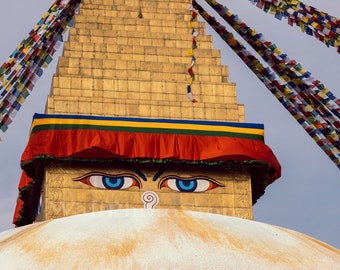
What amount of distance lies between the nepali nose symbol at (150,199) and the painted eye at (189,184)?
0.83 feet

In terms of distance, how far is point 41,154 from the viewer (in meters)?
17.0

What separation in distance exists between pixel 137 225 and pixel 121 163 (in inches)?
386

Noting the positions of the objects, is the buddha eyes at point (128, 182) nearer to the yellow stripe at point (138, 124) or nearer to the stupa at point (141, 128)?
the stupa at point (141, 128)

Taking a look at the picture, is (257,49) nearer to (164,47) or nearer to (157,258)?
(164,47)

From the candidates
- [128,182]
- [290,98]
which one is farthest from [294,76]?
[128,182]

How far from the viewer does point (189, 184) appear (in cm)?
1744

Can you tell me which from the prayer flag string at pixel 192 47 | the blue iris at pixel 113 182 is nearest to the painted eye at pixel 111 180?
the blue iris at pixel 113 182

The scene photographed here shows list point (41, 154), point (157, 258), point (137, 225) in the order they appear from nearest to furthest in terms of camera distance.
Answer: point (157, 258), point (137, 225), point (41, 154)

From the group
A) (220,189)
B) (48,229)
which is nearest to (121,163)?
(220,189)

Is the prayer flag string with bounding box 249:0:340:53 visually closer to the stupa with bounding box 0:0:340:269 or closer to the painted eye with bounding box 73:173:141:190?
the stupa with bounding box 0:0:340:269

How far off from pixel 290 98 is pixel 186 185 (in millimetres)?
2554

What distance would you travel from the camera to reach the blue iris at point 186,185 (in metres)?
17.4

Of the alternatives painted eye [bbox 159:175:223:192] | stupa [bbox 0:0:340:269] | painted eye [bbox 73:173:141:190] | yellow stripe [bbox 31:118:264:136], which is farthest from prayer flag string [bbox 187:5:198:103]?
painted eye [bbox 73:173:141:190]

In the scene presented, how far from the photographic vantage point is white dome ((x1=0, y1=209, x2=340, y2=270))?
6906 millimetres
